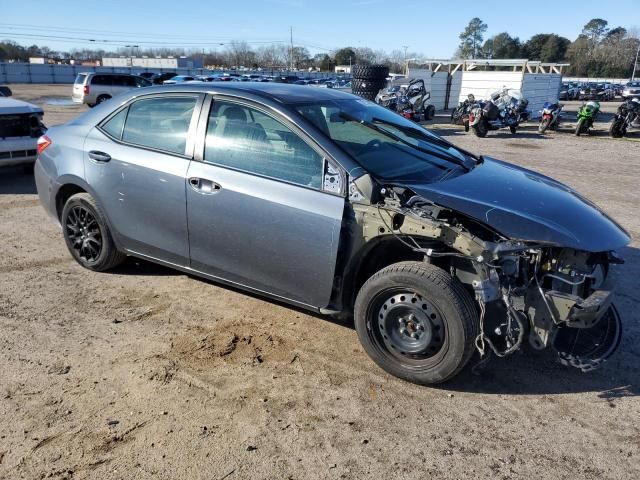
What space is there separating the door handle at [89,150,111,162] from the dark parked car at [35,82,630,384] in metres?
0.02

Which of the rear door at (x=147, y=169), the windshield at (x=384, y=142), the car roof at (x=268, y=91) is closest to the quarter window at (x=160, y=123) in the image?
the rear door at (x=147, y=169)

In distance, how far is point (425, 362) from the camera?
3168mm

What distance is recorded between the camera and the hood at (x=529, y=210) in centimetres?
299

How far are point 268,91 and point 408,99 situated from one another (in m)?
16.6

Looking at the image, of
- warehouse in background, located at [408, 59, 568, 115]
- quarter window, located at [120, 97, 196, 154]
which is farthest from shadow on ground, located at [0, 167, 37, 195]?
warehouse in background, located at [408, 59, 568, 115]

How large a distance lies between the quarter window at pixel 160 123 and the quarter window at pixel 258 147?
0.26 meters

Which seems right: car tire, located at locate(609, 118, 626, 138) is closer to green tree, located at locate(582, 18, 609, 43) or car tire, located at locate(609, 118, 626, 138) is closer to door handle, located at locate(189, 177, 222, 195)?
door handle, located at locate(189, 177, 222, 195)

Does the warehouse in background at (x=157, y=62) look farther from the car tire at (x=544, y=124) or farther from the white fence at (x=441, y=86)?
the car tire at (x=544, y=124)

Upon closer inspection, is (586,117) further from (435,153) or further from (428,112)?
(435,153)

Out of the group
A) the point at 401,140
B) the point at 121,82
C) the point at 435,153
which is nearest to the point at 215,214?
→ the point at 401,140

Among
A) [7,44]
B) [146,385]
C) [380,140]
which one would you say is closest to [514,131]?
[380,140]

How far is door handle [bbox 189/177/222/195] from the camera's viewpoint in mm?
3678

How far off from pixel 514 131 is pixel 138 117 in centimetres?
1606

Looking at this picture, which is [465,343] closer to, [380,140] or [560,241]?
[560,241]
